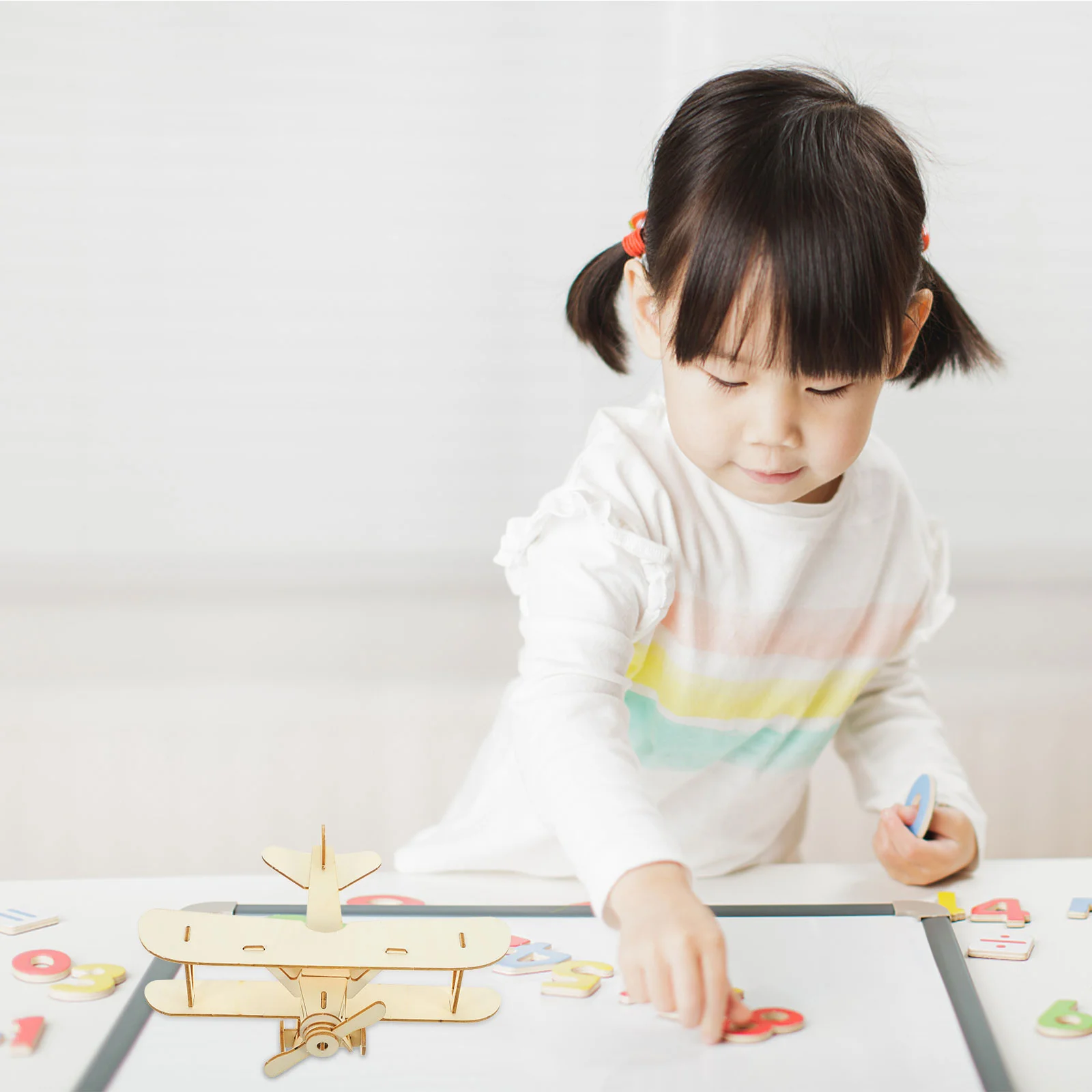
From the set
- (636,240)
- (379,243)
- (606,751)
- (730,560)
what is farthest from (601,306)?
(379,243)

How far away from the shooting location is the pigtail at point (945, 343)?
29.0 inches

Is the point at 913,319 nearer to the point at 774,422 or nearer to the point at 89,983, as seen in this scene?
the point at 774,422

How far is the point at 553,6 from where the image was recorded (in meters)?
1.24

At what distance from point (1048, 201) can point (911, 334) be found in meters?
0.76

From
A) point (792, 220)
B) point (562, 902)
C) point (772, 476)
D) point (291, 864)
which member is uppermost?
point (792, 220)

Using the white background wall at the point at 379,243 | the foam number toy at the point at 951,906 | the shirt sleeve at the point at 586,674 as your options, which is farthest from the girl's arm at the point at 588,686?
the white background wall at the point at 379,243

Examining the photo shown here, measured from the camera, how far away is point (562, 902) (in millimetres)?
699

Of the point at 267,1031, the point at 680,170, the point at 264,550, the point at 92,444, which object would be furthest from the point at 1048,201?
the point at 267,1031

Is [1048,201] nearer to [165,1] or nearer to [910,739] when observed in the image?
[910,739]

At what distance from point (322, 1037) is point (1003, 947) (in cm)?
34

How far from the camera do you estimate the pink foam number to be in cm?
68

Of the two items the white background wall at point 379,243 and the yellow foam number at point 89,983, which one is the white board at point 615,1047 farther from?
the white background wall at point 379,243

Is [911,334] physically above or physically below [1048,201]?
below

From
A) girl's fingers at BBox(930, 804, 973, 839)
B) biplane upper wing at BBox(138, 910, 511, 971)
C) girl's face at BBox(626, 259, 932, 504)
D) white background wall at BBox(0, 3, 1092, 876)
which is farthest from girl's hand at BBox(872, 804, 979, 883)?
white background wall at BBox(0, 3, 1092, 876)
